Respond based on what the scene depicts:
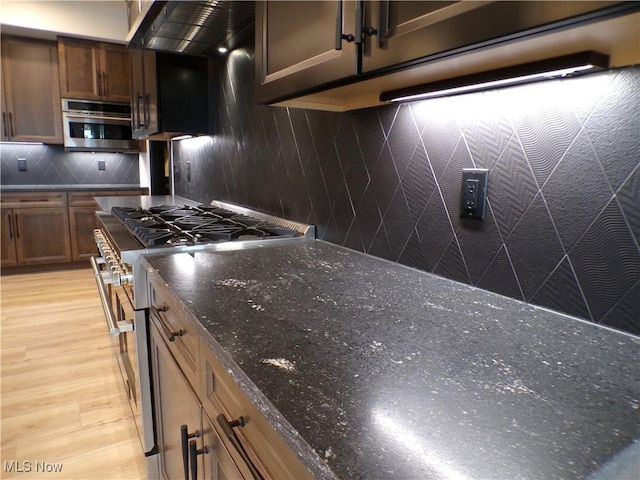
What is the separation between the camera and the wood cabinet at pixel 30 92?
156 inches

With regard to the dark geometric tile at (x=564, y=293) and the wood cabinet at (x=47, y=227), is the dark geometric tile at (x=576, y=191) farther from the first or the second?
the wood cabinet at (x=47, y=227)

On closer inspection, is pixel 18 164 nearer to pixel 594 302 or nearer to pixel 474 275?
pixel 474 275

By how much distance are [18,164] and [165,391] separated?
4.16m

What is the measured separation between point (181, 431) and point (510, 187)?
3.22 feet

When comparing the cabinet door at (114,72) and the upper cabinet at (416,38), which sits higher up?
the cabinet door at (114,72)

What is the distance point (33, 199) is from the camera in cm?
403

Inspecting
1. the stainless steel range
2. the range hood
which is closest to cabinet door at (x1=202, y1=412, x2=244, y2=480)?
the stainless steel range

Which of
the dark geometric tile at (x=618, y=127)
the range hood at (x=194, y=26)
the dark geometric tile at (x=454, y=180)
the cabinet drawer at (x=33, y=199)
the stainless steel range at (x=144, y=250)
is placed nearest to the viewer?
the dark geometric tile at (x=618, y=127)

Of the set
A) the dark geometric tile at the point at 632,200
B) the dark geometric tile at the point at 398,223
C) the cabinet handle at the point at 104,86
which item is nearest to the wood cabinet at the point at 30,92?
the cabinet handle at the point at 104,86

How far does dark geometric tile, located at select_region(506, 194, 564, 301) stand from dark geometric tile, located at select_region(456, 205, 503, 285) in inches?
1.8

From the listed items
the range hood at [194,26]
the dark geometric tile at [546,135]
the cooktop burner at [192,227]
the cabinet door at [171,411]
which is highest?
the range hood at [194,26]

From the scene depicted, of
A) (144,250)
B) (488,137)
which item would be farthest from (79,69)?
(488,137)

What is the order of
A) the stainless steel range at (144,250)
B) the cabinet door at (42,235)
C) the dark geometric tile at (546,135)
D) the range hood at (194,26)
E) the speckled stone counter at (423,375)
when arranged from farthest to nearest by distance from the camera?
the cabinet door at (42,235) → the range hood at (194,26) → the stainless steel range at (144,250) → the dark geometric tile at (546,135) → the speckled stone counter at (423,375)

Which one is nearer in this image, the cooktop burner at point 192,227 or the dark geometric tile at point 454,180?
the dark geometric tile at point 454,180
